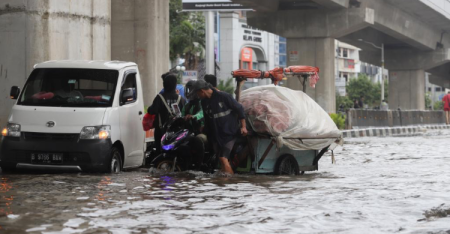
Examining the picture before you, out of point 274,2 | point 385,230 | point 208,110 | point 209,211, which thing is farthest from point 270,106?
point 274,2

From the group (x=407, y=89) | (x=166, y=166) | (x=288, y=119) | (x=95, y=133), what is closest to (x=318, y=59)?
(x=407, y=89)

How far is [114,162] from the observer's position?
12.8 metres

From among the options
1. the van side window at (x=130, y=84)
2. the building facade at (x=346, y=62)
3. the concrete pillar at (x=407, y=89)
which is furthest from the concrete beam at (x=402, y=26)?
the building facade at (x=346, y=62)

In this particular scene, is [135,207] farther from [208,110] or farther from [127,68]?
[127,68]

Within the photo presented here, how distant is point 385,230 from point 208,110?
5.44 m

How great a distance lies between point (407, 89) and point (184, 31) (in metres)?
16.8

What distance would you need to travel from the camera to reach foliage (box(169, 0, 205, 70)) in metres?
64.4

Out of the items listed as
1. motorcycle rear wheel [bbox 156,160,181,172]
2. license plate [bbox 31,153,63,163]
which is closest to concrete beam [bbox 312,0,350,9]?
motorcycle rear wheel [bbox 156,160,181,172]

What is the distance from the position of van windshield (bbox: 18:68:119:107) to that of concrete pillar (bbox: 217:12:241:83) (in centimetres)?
6535

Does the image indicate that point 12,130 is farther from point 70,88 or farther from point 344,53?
point 344,53

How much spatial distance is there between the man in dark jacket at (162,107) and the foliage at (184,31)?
5044cm

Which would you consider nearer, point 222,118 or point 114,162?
point 222,118

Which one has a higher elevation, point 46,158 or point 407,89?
point 407,89

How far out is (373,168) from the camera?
49.1 feet
